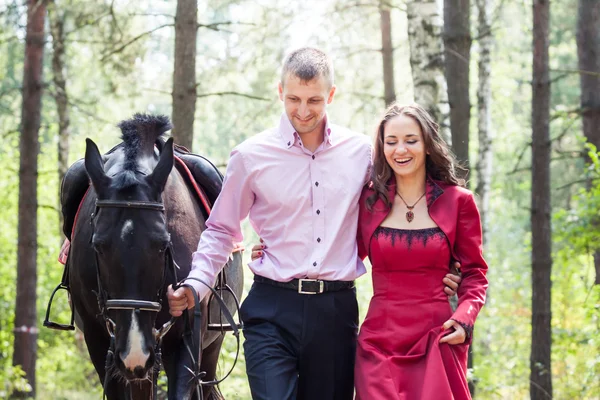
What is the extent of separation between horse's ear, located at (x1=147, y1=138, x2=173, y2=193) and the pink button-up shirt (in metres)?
0.34

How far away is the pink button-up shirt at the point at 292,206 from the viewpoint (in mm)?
4410

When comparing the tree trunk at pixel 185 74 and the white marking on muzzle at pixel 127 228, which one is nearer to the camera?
the white marking on muzzle at pixel 127 228

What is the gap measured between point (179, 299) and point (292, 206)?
0.77m

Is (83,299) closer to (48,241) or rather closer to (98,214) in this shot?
(98,214)

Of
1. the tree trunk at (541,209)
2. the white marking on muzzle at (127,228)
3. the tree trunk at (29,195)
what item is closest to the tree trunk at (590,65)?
the tree trunk at (541,209)

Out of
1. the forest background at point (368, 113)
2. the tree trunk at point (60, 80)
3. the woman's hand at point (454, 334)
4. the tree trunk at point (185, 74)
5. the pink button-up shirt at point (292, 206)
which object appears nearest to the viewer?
the woman's hand at point (454, 334)

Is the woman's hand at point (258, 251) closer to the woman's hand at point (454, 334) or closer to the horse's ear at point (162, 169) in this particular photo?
the horse's ear at point (162, 169)

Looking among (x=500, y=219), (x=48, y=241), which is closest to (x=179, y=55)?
(x=48, y=241)

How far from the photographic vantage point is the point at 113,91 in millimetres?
13164

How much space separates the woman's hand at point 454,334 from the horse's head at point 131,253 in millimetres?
1429

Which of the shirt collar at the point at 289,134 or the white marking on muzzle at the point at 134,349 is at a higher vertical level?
the shirt collar at the point at 289,134

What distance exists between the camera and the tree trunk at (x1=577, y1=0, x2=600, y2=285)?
12.5 meters

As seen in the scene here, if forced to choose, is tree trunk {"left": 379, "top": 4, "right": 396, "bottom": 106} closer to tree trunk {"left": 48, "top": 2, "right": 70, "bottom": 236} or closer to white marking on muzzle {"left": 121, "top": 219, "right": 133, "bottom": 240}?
tree trunk {"left": 48, "top": 2, "right": 70, "bottom": 236}

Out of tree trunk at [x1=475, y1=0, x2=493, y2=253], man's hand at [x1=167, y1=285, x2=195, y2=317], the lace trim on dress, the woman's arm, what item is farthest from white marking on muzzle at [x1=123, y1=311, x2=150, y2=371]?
tree trunk at [x1=475, y1=0, x2=493, y2=253]
